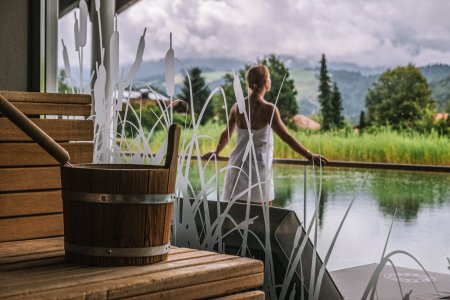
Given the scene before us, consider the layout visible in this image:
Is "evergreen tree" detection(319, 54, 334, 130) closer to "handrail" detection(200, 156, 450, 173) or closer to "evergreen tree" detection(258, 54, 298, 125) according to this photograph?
"evergreen tree" detection(258, 54, 298, 125)

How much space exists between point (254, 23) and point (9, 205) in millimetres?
7882

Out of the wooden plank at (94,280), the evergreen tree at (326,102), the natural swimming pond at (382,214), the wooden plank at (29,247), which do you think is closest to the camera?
the wooden plank at (94,280)

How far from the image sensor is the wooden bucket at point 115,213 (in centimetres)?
→ 135

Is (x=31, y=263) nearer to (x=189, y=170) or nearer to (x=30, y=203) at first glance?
(x=30, y=203)

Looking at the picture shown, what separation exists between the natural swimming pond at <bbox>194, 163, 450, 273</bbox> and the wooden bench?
2649mm

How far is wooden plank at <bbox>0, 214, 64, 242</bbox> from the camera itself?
5.69 feet

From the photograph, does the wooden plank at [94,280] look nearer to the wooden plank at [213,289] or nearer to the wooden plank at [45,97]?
the wooden plank at [213,289]

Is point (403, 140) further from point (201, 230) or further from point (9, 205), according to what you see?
point (9, 205)

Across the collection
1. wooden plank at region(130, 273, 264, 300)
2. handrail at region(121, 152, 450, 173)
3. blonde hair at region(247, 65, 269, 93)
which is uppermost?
blonde hair at region(247, 65, 269, 93)

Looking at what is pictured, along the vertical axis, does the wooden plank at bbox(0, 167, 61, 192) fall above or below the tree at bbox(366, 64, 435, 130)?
below

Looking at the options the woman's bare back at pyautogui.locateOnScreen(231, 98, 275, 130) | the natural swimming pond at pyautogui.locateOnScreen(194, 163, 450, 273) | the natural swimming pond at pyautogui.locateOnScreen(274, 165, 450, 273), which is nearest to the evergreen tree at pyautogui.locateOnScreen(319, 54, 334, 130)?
the natural swimming pond at pyautogui.locateOnScreen(274, 165, 450, 273)

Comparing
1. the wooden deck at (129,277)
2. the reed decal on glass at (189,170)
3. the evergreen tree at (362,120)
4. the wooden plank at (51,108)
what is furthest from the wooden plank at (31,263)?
the evergreen tree at (362,120)

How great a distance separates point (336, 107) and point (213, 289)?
6333mm

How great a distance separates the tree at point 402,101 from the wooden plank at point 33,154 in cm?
428
